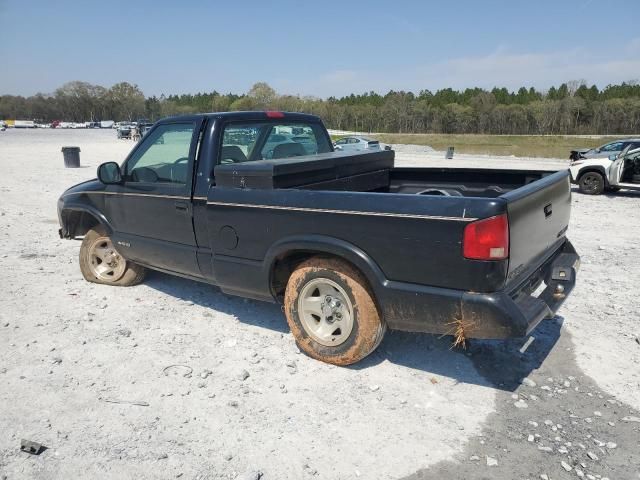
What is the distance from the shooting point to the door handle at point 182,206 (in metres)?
4.22

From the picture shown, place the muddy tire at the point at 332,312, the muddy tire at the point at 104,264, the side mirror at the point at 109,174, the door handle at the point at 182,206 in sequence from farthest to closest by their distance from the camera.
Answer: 1. the muddy tire at the point at 104,264
2. the side mirror at the point at 109,174
3. the door handle at the point at 182,206
4. the muddy tire at the point at 332,312

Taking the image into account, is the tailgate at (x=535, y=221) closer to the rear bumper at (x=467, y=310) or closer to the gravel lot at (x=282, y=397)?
the rear bumper at (x=467, y=310)

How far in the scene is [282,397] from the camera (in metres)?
3.36

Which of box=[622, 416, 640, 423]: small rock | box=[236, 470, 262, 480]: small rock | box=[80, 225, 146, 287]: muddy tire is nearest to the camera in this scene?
box=[236, 470, 262, 480]: small rock

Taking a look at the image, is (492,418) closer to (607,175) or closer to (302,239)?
(302,239)

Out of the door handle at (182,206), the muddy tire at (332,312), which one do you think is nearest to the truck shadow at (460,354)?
the muddy tire at (332,312)

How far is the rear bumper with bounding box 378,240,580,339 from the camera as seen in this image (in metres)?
2.89

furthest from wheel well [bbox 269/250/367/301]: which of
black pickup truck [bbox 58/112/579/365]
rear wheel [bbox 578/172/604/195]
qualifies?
rear wheel [bbox 578/172/604/195]

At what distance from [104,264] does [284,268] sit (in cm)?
280

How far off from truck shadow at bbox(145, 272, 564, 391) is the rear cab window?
158 cm

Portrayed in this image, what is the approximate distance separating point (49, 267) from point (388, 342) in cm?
472

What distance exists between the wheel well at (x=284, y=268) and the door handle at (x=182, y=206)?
1.02 metres

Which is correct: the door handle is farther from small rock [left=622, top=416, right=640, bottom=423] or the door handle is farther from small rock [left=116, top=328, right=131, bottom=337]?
small rock [left=622, top=416, right=640, bottom=423]

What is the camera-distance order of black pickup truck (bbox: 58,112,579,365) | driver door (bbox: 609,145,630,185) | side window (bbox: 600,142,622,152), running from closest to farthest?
black pickup truck (bbox: 58,112,579,365) < driver door (bbox: 609,145,630,185) < side window (bbox: 600,142,622,152)
